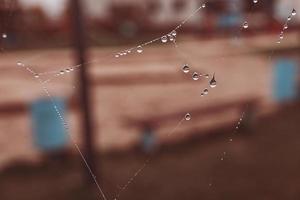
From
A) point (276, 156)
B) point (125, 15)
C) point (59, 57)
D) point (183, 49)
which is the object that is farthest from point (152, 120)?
point (125, 15)

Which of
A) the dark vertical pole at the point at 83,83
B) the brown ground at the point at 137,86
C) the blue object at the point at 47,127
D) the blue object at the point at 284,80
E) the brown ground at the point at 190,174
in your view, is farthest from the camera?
the blue object at the point at 284,80

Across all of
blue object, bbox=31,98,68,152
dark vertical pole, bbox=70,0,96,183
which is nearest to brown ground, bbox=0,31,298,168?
blue object, bbox=31,98,68,152

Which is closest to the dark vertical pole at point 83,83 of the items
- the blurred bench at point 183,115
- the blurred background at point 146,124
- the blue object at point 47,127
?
the blurred background at point 146,124

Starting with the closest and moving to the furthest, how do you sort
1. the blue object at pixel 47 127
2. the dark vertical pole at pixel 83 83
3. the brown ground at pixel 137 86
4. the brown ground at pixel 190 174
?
the dark vertical pole at pixel 83 83, the brown ground at pixel 190 174, the blue object at pixel 47 127, the brown ground at pixel 137 86

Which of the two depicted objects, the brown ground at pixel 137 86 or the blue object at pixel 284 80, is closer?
the brown ground at pixel 137 86

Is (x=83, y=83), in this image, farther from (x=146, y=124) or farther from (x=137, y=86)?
(x=137, y=86)

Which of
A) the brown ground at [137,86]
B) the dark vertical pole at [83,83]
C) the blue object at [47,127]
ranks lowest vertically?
the brown ground at [137,86]

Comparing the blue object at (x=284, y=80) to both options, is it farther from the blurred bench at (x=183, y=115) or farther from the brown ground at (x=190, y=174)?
the brown ground at (x=190, y=174)
